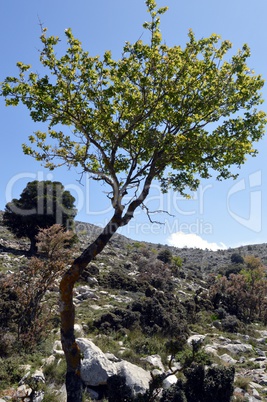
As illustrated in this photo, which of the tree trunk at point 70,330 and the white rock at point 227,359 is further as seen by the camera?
the white rock at point 227,359

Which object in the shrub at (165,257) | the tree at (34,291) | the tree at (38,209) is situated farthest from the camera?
the shrub at (165,257)

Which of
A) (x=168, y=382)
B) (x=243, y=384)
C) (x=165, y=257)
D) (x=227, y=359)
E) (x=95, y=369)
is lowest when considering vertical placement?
(x=227, y=359)

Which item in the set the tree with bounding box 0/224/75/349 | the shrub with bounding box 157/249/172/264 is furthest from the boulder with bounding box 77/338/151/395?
the shrub with bounding box 157/249/172/264

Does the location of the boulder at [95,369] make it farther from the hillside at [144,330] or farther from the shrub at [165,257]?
the shrub at [165,257]

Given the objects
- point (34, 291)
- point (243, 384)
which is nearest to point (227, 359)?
point (243, 384)

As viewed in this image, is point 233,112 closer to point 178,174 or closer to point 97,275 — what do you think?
point 178,174

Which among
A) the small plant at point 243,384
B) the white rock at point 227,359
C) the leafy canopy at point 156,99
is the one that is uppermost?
the leafy canopy at point 156,99

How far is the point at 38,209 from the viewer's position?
3622cm

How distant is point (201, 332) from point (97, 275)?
10496 mm

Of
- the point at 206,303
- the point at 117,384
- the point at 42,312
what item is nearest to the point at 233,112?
the point at 117,384

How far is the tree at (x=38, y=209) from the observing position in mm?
35656

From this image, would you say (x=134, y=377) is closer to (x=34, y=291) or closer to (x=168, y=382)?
(x=168, y=382)

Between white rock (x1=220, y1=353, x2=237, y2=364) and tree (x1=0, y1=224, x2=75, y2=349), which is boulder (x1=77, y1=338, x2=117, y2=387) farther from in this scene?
white rock (x1=220, y1=353, x2=237, y2=364)

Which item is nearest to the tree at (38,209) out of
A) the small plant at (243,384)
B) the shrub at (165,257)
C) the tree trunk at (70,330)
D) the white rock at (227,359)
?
the shrub at (165,257)
